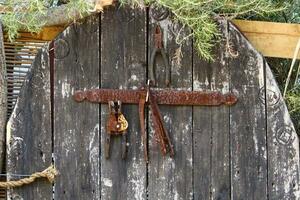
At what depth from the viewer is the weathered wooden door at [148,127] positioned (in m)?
1.77

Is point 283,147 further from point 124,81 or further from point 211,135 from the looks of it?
point 124,81

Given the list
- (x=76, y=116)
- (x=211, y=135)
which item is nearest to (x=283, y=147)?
(x=211, y=135)

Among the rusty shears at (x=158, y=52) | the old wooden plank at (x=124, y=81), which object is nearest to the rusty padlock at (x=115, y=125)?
the old wooden plank at (x=124, y=81)

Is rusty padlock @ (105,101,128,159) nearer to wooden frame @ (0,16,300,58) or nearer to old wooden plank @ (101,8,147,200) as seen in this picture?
old wooden plank @ (101,8,147,200)

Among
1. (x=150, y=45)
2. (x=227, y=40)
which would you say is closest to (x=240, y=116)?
(x=227, y=40)

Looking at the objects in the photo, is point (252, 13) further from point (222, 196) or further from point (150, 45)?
point (222, 196)

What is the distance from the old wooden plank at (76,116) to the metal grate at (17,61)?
13 cm

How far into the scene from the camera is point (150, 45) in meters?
1.78

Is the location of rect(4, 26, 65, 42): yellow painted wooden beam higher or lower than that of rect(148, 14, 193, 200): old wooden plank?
higher

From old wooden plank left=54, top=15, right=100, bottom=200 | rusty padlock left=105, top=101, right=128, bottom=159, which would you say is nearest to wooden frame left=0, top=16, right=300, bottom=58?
old wooden plank left=54, top=15, right=100, bottom=200

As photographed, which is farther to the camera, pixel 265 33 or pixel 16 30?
pixel 265 33

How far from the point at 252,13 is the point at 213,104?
0.35 meters

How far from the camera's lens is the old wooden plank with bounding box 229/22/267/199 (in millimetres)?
1800

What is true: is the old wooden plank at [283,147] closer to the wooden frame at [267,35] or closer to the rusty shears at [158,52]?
the wooden frame at [267,35]
